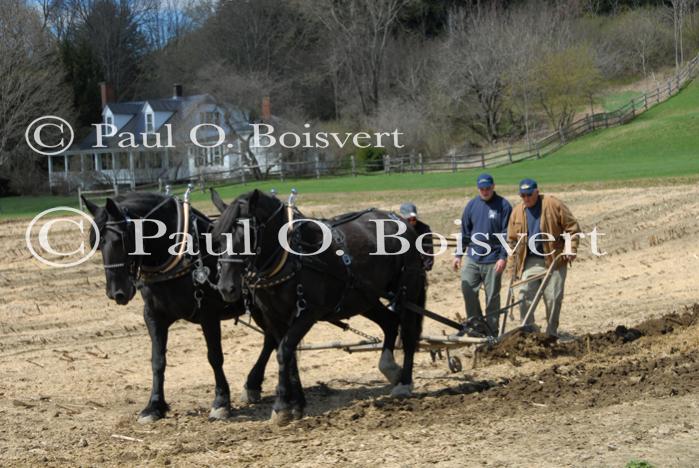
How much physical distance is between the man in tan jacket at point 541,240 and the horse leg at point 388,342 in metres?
1.79

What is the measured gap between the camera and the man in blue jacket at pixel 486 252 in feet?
37.7

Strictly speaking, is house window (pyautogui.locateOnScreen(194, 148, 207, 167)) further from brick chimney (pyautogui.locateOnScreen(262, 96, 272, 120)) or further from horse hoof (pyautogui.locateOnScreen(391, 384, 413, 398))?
horse hoof (pyautogui.locateOnScreen(391, 384, 413, 398))

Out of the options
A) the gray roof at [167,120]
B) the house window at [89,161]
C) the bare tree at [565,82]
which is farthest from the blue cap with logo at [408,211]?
the house window at [89,161]

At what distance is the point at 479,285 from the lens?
11.8 meters

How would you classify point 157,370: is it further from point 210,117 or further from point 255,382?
point 210,117

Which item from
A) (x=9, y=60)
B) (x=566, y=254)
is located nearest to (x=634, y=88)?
(x=9, y=60)

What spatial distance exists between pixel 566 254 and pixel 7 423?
20.9 feet

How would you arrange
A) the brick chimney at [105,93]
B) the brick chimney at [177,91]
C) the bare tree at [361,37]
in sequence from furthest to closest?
the bare tree at [361,37]
the brick chimney at [177,91]
the brick chimney at [105,93]

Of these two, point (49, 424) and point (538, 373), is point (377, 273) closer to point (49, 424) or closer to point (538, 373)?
point (538, 373)

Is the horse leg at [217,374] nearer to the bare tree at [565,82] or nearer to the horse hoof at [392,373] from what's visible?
the horse hoof at [392,373]

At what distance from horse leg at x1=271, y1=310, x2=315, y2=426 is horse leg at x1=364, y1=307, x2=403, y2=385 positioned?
1376 millimetres

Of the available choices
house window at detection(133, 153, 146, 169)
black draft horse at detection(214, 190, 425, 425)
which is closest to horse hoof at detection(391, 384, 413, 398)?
black draft horse at detection(214, 190, 425, 425)

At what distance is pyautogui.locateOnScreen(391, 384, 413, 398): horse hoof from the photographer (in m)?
9.76

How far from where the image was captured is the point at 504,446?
24.5 ft
